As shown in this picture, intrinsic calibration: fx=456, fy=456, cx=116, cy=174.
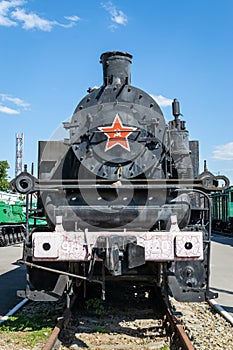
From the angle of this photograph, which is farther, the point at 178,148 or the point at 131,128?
the point at 178,148

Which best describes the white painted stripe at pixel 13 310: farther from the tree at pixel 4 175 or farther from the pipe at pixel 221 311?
the tree at pixel 4 175

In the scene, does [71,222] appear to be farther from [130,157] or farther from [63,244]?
[130,157]

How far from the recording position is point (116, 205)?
19.5ft

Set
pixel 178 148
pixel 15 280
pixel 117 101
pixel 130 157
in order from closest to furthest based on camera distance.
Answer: pixel 130 157 → pixel 117 101 → pixel 178 148 → pixel 15 280

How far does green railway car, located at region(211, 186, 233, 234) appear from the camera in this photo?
3058 cm

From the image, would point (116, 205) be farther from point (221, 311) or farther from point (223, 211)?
point (223, 211)

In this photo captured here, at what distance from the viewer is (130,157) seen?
6289mm

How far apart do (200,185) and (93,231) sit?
152cm

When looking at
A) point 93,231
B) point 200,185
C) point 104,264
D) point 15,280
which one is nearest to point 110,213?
point 93,231

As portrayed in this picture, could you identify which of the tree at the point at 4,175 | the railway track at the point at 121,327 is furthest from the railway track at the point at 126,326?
the tree at the point at 4,175

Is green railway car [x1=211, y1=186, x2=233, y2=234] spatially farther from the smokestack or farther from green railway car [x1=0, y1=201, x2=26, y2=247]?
the smokestack

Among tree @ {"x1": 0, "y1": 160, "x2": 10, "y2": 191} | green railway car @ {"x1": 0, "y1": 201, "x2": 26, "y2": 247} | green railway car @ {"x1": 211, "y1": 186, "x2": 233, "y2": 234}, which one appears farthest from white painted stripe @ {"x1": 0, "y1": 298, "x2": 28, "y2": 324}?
tree @ {"x1": 0, "y1": 160, "x2": 10, "y2": 191}

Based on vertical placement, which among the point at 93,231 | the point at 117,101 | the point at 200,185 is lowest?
the point at 93,231

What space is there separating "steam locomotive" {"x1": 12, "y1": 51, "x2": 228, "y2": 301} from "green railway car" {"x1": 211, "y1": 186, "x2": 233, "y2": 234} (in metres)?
22.8
